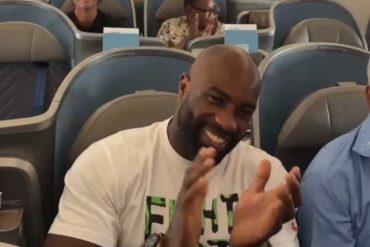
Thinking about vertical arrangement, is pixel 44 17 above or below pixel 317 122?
above

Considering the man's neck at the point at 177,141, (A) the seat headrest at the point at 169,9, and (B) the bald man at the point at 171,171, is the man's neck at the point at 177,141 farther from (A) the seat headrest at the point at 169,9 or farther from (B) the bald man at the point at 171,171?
(A) the seat headrest at the point at 169,9

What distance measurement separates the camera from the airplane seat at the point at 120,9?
321cm

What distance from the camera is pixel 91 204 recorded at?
47.2 inches

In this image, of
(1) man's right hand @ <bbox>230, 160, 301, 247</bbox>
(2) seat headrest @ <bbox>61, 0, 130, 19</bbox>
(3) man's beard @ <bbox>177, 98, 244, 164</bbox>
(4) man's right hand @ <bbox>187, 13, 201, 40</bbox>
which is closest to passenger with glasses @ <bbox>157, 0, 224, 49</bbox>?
(4) man's right hand @ <bbox>187, 13, 201, 40</bbox>

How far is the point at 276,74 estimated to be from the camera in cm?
177

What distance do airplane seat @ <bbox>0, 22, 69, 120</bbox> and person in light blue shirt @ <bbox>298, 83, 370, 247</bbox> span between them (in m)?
0.92

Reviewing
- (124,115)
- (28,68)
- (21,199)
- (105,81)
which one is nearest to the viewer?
(21,199)

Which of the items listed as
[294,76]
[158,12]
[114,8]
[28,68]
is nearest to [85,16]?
[114,8]

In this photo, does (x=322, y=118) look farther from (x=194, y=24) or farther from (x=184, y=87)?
(x=194, y=24)

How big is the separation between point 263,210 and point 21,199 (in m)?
0.62

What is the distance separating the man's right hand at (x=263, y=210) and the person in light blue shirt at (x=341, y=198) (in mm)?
238

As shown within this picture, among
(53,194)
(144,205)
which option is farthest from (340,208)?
(53,194)

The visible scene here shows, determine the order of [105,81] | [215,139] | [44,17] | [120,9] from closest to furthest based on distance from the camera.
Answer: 1. [215,139]
2. [105,81]
3. [44,17]
4. [120,9]

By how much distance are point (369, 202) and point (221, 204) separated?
322 mm
